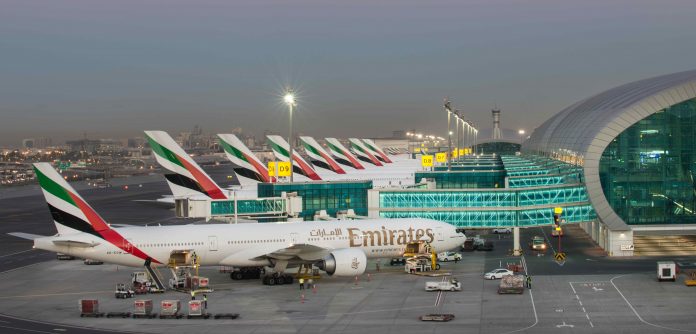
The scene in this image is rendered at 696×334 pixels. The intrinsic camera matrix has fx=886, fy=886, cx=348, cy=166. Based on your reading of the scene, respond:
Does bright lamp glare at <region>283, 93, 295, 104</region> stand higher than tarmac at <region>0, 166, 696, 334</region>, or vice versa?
bright lamp glare at <region>283, 93, 295, 104</region>

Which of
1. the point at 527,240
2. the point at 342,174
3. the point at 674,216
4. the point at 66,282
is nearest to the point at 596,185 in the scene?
the point at 674,216

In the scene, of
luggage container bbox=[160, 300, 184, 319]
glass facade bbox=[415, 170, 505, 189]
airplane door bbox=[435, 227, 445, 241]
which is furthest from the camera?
glass facade bbox=[415, 170, 505, 189]

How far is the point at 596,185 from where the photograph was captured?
263ft

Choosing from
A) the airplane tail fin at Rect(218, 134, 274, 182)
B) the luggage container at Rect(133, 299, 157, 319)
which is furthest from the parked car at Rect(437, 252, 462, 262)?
the airplane tail fin at Rect(218, 134, 274, 182)

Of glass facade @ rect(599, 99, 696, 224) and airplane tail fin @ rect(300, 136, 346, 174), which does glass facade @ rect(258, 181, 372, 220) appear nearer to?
glass facade @ rect(599, 99, 696, 224)

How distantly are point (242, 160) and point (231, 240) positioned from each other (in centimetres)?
4948

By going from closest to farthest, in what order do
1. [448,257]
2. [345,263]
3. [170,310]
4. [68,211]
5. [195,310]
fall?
[195,310] → [170,310] → [68,211] → [345,263] → [448,257]

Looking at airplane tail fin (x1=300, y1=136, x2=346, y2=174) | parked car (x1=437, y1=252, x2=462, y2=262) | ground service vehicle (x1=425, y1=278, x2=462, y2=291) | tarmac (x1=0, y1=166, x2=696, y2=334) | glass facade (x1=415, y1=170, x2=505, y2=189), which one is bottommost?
tarmac (x1=0, y1=166, x2=696, y2=334)

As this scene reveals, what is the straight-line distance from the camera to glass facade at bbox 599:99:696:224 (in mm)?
79562

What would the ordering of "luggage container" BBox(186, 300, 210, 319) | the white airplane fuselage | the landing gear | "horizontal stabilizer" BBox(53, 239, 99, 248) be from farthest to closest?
the landing gear < the white airplane fuselage < "horizontal stabilizer" BBox(53, 239, 99, 248) < "luggage container" BBox(186, 300, 210, 319)

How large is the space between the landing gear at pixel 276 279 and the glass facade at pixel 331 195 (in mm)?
20045

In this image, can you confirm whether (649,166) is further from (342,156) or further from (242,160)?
(342,156)

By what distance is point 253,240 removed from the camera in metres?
64.5

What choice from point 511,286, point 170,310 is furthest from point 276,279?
point 511,286
